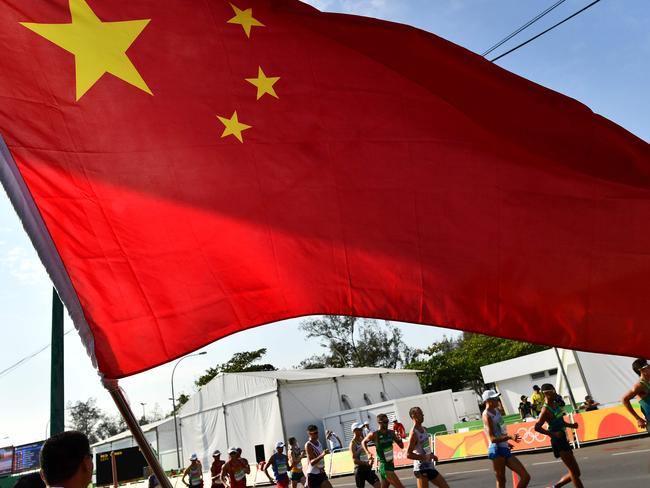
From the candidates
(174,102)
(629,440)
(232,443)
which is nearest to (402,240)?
(174,102)

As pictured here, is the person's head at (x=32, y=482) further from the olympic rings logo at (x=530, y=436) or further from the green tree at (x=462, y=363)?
the green tree at (x=462, y=363)

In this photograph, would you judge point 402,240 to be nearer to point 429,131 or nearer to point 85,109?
point 429,131

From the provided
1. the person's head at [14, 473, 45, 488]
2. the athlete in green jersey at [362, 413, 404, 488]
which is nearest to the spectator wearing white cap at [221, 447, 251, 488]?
the athlete in green jersey at [362, 413, 404, 488]

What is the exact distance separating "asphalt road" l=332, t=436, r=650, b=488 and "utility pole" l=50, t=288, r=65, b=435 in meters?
9.04

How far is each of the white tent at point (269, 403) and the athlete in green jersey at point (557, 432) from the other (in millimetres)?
27138

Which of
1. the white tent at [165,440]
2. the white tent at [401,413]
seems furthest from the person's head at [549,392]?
the white tent at [165,440]

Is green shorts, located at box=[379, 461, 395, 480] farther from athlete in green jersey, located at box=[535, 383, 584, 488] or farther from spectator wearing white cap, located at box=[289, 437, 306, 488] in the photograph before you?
spectator wearing white cap, located at box=[289, 437, 306, 488]

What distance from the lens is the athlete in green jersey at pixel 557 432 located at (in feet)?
30.4

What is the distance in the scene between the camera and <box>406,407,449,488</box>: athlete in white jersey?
32.8ft

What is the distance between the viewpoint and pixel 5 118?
3895 millimetres

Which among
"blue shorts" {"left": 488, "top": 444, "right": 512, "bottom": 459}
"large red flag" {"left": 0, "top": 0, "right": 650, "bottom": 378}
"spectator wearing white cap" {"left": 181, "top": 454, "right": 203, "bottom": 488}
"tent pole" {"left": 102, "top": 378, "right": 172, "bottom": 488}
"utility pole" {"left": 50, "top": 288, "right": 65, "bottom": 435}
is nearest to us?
"tent pole" {"left": 102, "top": 378, "right": 172, "bottom": 488}

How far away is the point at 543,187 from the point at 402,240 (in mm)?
1001

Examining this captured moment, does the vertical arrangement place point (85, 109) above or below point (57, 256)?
above

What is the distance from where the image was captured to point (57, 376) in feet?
31.0
